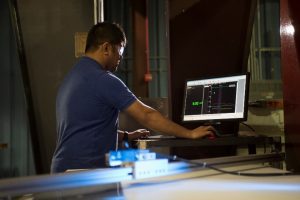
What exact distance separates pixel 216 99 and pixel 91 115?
783mm

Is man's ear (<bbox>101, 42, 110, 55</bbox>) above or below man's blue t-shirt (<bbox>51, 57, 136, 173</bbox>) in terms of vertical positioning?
above

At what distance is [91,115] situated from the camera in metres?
1.57

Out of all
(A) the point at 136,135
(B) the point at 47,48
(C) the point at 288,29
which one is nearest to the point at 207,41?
(C) the point at 288,29

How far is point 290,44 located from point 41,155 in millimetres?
1827

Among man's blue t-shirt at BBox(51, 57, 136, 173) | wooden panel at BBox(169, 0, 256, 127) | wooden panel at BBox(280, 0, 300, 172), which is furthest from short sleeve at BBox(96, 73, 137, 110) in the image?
wooden panel at BBox(280, 0, 300, 172)

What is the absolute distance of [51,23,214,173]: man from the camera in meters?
1.54

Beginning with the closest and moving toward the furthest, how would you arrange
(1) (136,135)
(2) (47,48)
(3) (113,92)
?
(3) (113,92)
(1) (136,135)
(2) (47,48)

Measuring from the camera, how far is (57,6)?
99.0 inches

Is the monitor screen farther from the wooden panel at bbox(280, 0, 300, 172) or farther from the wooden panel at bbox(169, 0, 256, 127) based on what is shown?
the wooden panel at bbox(280, 0, 300, 172)

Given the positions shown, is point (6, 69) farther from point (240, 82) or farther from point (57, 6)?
point (240, 82)

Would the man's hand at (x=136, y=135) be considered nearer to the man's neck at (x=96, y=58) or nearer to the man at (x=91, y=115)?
the man at (x=91, y=115)

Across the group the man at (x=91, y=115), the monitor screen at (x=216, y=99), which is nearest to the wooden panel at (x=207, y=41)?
the monitor screen at (x=216, y=99)

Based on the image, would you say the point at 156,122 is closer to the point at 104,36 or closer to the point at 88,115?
the point at 88,115

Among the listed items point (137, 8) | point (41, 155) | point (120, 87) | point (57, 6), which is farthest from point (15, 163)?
point (120, 87)
